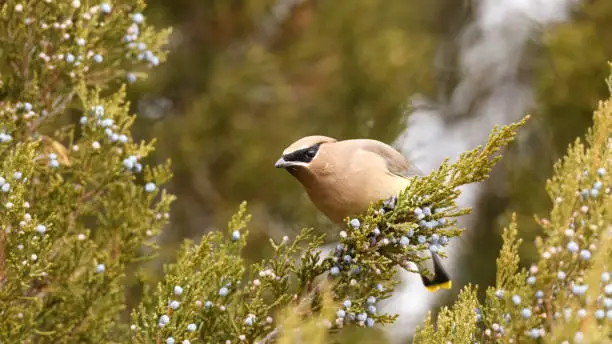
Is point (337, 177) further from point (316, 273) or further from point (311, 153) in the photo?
Answer: point (316, 273)

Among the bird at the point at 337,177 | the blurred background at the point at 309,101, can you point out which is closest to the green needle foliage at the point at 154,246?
the bird at the point at 337,177

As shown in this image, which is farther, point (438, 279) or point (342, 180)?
point (438, 279)

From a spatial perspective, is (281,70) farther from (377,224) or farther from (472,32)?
(377,224)

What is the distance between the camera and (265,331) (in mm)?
3053

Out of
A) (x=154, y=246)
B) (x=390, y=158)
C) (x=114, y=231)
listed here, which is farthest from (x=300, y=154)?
(x=114, y=231)

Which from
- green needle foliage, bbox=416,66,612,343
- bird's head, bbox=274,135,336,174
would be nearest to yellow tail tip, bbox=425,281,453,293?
bird's head, bbox=274,135,336,174

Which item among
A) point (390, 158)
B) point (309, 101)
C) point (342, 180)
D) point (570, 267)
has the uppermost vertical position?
point (309, 101)

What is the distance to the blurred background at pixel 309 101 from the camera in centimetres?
578

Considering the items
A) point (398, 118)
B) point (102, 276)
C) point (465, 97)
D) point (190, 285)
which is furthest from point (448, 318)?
point (465, 97)

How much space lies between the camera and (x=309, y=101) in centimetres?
709

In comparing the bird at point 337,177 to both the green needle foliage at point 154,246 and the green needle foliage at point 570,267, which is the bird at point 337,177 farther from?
the green needle foliage at point 570,267

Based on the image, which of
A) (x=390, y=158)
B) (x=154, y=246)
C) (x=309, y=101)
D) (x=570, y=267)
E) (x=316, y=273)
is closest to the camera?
(x=570, y=267)

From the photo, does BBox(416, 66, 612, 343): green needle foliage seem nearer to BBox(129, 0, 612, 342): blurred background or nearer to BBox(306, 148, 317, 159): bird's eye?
BBox(306, 148, 317, 159): bird's eye

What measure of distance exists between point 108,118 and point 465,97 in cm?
494
